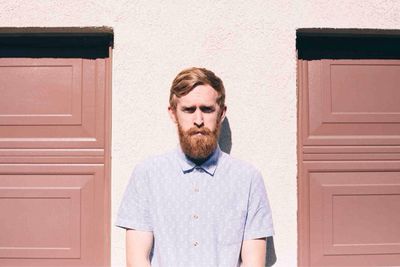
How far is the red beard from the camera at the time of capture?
2.46 m

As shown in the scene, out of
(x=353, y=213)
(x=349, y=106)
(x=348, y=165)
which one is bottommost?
(x=353, y=213)

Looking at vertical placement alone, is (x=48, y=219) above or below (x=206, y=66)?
below

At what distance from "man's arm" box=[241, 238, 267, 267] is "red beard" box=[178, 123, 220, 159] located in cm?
54

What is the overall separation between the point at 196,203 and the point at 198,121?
1.48 ft

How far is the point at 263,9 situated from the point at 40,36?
159 cm

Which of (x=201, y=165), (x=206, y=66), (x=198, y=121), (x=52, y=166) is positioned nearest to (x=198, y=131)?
(x=198, y=121)

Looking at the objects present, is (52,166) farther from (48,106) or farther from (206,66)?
(206,66)

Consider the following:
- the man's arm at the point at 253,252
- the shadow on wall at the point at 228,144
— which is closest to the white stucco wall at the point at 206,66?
the shadow on wall at the point at 228,144

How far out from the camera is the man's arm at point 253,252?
2.44 meters

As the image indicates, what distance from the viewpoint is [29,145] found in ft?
10.3

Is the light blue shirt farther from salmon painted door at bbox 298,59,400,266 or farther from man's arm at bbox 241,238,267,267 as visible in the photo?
salmon painted door at bbox 298,59,400,266

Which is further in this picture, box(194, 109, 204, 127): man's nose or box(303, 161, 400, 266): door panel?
box(303, 161, 400, 266): door panel

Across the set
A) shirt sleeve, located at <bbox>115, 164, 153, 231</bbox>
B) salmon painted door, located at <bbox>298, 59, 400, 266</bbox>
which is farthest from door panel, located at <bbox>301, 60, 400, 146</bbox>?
shirt sleeve, located at <bbox>115, 164, 153, 231</bbox>

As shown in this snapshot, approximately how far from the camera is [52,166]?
3154 mm
